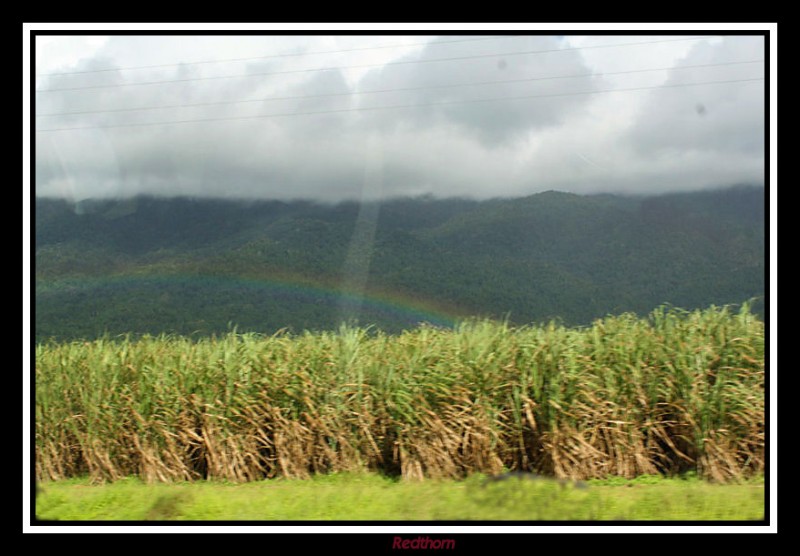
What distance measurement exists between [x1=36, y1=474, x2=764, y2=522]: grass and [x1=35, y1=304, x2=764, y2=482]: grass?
16cm

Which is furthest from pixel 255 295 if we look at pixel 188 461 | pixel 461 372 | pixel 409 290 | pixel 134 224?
pixel 461 372

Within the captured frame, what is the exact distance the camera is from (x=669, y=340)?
4.66 metres

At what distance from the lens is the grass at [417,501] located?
11.8ft

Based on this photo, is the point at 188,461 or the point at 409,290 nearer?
the point at 188,461

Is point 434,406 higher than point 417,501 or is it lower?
higher

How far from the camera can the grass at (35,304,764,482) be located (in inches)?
166

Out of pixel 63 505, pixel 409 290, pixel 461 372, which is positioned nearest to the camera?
pixel 63 505

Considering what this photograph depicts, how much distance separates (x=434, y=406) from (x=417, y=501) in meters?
0.80

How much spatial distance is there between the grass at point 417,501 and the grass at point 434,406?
161 mm

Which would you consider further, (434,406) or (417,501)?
(434,406)

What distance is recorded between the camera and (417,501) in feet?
12.3

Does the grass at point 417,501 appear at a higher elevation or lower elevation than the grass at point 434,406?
lower
